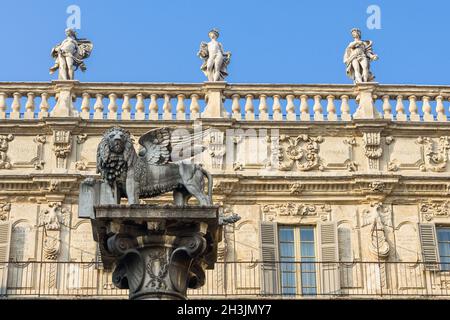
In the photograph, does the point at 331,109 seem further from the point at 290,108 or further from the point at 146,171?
the point at 146,171

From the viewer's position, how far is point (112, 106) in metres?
34.9

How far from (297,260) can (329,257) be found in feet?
2.67

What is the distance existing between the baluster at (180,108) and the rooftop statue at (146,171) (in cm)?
1113

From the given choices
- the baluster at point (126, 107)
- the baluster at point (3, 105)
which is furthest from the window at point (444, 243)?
the baluster at point (3, 105)

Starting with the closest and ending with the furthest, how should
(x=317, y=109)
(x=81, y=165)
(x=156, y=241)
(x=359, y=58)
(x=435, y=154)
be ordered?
(x=156, y=241) → (x=81, y=165) → (x=435, y=154) → (x=317, y=109) → (x=359, y=58)

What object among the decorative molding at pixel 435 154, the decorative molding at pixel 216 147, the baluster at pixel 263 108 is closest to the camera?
the decorative molding at pixel 216 147

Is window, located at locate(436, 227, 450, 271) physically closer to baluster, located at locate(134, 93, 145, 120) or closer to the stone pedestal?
baluster, located at locate(134, 93, 145, 120)

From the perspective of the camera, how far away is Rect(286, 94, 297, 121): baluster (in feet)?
115

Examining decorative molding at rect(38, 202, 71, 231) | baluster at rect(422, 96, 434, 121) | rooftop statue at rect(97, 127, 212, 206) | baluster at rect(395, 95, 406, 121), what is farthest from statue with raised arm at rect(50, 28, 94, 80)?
rooftop statue at rect(97, 127, 212, 206)

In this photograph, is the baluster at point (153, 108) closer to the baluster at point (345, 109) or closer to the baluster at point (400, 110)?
the baluster at point (345, 109)

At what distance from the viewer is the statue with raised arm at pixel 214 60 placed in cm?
3541

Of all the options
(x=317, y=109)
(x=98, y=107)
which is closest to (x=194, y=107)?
(x=98, y=107)

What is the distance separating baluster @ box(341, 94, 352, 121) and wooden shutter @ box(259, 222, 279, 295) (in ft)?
12.2
